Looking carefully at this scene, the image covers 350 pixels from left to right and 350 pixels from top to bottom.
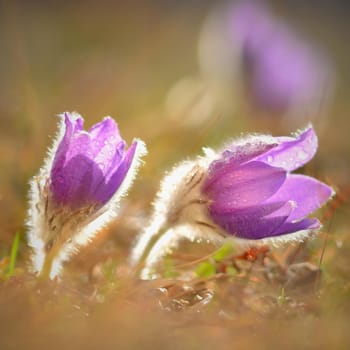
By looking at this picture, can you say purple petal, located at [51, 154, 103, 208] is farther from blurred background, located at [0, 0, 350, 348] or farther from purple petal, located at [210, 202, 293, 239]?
blurred background, located at [0, 0, 350, 348]

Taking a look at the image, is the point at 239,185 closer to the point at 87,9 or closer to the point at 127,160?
the point at 127,160

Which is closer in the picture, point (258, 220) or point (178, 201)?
point (258, 220)

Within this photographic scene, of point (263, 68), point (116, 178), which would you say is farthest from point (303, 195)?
point (263, 68)

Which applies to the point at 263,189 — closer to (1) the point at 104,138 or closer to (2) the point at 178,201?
(2) the point at 178,201

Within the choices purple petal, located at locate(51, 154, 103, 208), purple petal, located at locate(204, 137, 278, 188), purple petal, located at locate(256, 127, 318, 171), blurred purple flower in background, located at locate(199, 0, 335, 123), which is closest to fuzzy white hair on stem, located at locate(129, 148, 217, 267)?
purple petal, located at locate(204, 137, 278, 188)

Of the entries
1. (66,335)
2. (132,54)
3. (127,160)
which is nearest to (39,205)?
(127,160)
